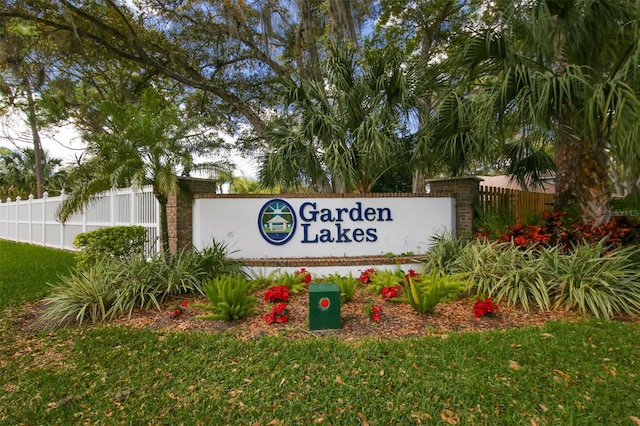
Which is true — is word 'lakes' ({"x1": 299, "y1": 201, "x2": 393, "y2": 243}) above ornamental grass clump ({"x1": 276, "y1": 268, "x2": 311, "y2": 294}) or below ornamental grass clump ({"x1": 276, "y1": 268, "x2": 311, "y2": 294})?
above

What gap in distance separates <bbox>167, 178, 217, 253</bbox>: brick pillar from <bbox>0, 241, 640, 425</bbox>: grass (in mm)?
2777

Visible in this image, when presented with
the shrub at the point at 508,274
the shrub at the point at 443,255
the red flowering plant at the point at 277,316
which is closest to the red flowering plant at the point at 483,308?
the shrub at the point at 508,274

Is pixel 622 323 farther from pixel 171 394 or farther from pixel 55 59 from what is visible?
pixel 55 59

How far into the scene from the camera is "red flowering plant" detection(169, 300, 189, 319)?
14.7ft

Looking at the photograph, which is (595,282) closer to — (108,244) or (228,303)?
(228,303)

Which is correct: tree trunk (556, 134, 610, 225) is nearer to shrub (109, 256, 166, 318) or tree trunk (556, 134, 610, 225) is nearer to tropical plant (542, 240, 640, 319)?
tropical plant (542, 240, 640, 319)

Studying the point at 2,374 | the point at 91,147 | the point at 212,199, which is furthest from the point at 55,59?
the point at 2,374

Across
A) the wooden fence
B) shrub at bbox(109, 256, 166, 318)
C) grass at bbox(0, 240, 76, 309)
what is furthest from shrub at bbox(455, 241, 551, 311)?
grass at bbox(0, 240, 76, 309)

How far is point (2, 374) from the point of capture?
11.0 ft

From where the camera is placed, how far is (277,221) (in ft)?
22.6

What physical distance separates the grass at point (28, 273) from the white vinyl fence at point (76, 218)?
118cm

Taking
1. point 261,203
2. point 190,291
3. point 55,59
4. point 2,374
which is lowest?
point 2,374

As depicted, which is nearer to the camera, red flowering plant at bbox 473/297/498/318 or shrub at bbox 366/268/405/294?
red flowering plant at bbox 473/297/498/318

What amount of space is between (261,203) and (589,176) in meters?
5.89
